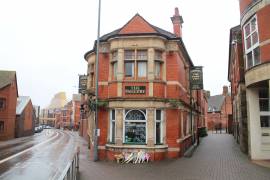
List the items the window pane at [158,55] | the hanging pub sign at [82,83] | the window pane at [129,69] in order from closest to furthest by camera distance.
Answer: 1. the window pane at [129,69]
2. the window pane at [158,55]
3. the hanging pub sign at [82,83]

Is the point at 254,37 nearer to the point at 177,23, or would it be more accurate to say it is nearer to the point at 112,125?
the point at 177,23

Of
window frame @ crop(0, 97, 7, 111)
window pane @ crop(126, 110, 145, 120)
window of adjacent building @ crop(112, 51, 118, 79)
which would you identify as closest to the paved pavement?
window pane @ crop(126, 110, 145, 120)

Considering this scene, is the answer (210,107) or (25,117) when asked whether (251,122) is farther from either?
(210,107)

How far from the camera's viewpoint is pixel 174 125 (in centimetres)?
1733

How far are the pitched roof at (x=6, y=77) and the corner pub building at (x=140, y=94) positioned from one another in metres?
25.4

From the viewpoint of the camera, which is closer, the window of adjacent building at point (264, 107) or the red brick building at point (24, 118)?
the window of adjacent building at point (264, 107)

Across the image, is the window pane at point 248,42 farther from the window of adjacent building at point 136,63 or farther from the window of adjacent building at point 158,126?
the window of adjacent building at point 158,126

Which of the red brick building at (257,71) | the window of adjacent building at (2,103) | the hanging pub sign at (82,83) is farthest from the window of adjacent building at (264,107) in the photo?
the window of adjacent building at (2,103)

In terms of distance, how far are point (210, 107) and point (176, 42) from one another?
59741 millimetres

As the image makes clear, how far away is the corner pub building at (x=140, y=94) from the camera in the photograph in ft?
55.3

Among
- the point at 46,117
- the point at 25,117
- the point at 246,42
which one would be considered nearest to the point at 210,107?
the point at 25,117

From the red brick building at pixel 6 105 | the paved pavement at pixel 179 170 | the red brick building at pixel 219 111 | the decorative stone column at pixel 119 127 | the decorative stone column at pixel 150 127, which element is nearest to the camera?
the paved pavement at pixel 179 170

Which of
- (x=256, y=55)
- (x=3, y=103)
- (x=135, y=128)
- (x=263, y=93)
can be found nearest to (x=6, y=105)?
(x=3, y=103)

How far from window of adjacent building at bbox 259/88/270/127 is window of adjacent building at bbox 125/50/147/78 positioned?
755cm
